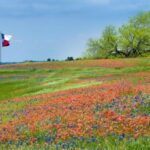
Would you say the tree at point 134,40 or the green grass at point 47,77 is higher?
the tree at point 134,40

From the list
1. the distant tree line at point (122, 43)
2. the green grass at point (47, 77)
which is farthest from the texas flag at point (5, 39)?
the distant tree line at point (122, 43)

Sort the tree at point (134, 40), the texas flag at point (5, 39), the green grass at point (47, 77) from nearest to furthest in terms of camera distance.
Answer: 1. the green grass at point (47, 77)
2. the texas flag at point (5, 39)
3. the tree at point (134, 40)

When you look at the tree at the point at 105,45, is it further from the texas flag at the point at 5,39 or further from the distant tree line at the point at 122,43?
the texas flag at the point at 5,39

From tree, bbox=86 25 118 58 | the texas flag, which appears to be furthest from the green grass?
tree, bbox=86 25 118 58

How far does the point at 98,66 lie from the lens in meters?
64.9

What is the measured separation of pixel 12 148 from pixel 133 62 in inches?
2127

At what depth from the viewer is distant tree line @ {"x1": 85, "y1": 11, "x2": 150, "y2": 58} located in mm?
100125

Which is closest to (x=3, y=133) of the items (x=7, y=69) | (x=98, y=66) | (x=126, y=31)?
(x=98, y=66)

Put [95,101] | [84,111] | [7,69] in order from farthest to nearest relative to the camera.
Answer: [7,69]
[95,101]
[84,111]

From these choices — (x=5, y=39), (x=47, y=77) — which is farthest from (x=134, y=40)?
(x=47, y=77)

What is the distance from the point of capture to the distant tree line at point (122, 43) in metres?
100

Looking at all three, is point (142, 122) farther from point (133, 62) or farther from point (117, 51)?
point (117, 51)

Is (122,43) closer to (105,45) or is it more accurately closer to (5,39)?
(105,45)

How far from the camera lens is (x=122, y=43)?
326 ft
